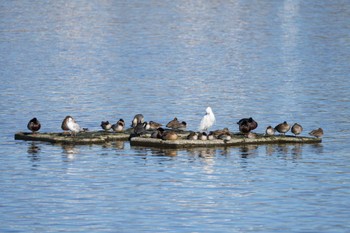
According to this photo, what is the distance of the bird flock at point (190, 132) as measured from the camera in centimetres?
4412

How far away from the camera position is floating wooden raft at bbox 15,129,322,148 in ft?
143

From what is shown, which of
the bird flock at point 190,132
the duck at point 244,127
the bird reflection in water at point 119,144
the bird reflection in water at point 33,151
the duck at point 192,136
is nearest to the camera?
the bird reflection in water at point 33,151

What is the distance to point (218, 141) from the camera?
144 feet

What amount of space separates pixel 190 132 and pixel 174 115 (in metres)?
8.29

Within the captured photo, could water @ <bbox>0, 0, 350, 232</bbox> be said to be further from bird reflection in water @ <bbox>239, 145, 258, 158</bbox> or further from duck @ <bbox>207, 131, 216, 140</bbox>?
duck @ <bbox>207, 131, 216, 140</bbox>

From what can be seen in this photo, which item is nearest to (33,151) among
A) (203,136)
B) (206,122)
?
(203,136)

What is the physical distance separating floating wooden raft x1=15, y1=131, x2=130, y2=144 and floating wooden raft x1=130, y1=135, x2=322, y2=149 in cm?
106

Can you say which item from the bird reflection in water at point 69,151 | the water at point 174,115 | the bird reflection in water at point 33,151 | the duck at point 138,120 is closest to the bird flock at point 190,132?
the duck at point 138,120

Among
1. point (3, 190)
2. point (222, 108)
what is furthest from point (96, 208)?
point (222, 108)

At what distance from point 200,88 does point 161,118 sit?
1328cm

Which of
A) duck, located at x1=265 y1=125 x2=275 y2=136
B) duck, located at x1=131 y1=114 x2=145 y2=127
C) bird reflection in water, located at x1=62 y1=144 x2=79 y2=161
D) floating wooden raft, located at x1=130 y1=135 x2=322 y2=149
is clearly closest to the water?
bird reflection in water, located at x1=62 y1=144 x2=79 y2=161

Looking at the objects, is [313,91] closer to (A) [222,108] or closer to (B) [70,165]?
(A) [222,108]

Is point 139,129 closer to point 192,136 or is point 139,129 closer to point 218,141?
point 192,136

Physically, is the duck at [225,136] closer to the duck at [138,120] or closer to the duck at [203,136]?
the duck at [203,136]
